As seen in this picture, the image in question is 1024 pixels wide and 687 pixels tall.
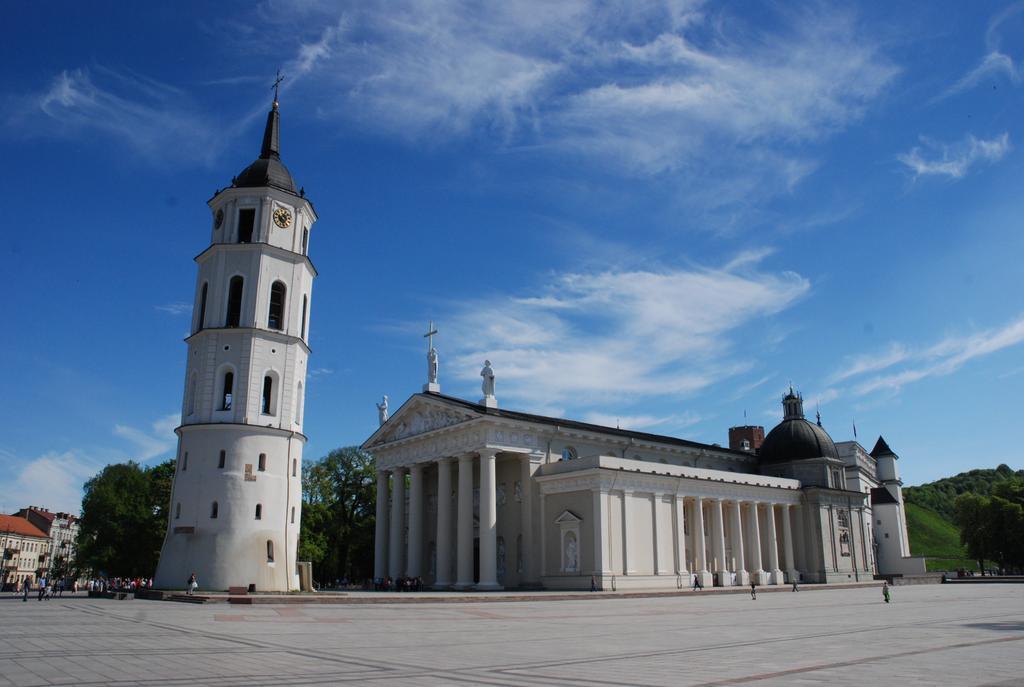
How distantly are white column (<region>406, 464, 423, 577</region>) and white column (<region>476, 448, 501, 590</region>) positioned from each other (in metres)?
7.50

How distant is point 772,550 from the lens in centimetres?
5772

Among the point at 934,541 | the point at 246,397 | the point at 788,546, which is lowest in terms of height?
the point at 788,546

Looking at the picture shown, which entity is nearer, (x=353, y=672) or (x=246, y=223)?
(x=353, y=672)

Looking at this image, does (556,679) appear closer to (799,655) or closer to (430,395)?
(799,655)

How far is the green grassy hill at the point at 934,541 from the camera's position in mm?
109287

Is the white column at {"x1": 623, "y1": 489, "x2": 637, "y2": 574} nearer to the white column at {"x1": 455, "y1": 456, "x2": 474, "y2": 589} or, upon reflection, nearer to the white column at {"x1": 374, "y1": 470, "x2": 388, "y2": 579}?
the white column at {"x1": 455, "y1": 456, "x2": 474, "y2": 589}

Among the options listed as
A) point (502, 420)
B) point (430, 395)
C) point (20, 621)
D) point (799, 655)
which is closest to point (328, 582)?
point (430, 395)

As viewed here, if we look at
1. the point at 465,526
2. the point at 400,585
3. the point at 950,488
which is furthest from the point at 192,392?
the point at 950,488

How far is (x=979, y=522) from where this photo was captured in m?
83.2

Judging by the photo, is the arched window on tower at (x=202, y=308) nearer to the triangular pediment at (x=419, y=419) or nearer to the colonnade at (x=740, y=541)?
the triangular pediment at (x=419, y=419)

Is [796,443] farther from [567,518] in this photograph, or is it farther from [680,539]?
[567,518]

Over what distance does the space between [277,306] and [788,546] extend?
42714mm

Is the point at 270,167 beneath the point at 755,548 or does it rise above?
above

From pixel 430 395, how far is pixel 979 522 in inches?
2579
